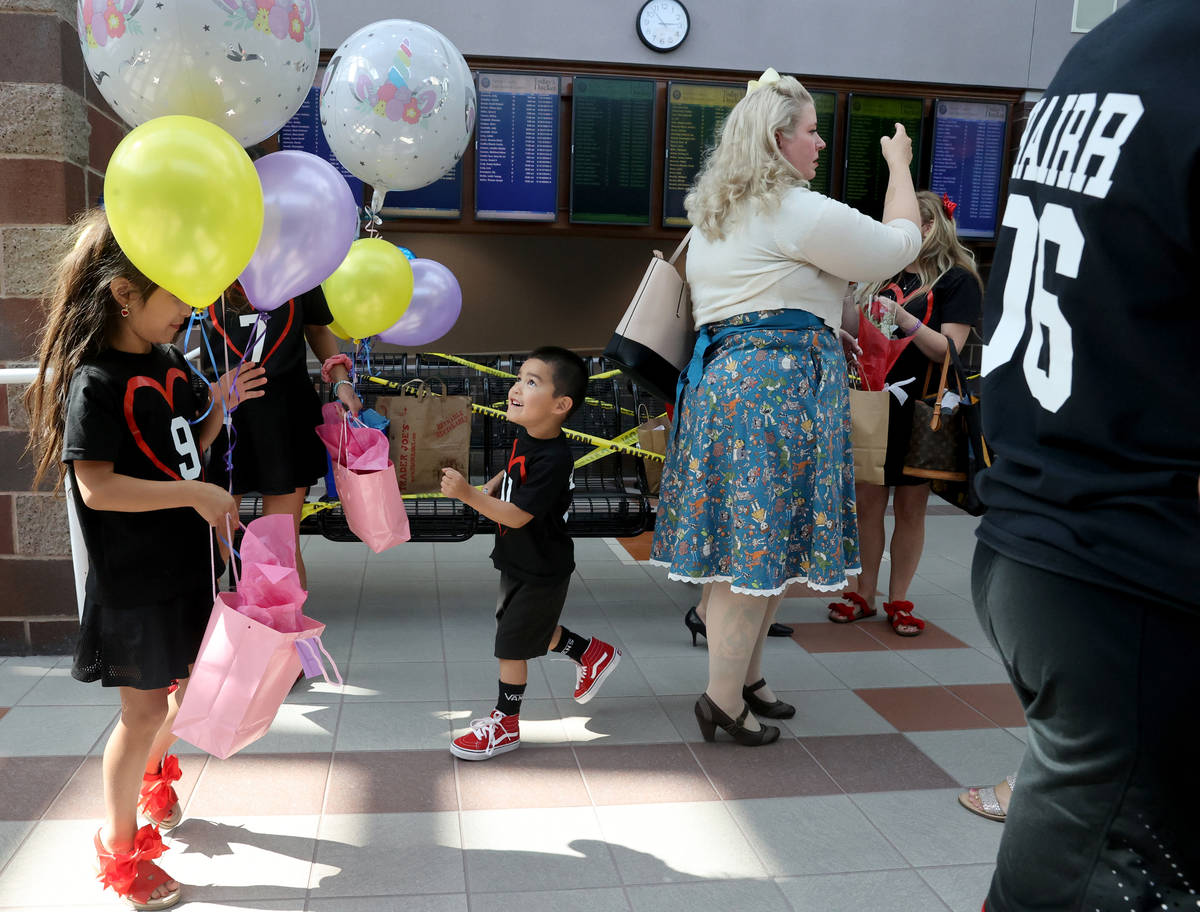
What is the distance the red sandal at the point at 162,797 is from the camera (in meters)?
2.08

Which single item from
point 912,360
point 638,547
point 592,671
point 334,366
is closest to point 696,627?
point 592,671

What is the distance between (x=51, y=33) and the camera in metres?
2.95

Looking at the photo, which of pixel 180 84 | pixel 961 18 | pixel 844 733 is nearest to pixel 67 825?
pixel 180 84

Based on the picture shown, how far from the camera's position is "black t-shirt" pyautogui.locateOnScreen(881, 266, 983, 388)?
3438mm

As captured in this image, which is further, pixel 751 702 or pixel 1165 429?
pixel 751 702

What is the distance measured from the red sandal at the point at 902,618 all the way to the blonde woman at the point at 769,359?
1316mm

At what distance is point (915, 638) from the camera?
3.62m

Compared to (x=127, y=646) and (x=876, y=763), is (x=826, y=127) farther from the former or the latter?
(x=127, y=646)

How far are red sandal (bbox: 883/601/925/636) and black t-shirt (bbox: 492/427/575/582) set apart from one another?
5.54 feet

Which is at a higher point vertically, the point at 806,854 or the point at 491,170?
the point at 491,170

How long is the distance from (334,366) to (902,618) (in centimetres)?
228

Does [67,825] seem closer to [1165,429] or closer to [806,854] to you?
[806,854]

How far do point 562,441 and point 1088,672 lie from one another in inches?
64.0

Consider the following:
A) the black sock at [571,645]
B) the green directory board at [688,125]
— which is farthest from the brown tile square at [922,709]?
the green directory board at [688,125]
